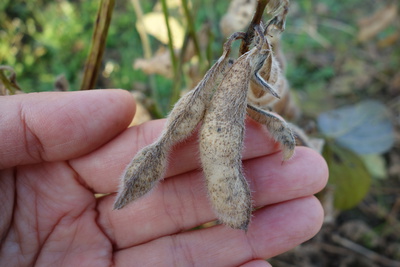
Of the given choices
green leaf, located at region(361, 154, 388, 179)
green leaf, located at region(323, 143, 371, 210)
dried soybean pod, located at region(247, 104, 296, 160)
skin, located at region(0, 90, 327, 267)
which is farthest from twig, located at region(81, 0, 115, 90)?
green leaf, located at region(361, 154, 388, 179)

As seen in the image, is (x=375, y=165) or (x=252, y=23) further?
(x=375, y=165)

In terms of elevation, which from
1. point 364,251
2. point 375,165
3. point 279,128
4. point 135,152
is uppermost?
point 279,128

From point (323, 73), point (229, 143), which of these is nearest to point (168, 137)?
point (229, 143)

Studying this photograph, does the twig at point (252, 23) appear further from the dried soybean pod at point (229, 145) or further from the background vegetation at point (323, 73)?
the background vegetation at point (323, 73)

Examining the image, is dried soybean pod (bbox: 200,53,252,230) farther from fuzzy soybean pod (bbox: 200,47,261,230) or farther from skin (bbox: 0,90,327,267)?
skin (bbox: 0,90,327,267)

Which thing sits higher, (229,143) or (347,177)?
(229,143)

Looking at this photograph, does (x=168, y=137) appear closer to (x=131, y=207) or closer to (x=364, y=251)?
(x=131, y=207)
